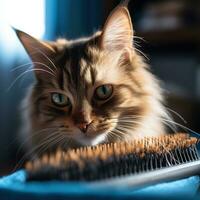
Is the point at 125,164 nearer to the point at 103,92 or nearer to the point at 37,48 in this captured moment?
the point at 103,92

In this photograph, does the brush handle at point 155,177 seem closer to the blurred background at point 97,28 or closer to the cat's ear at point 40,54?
the cat's ear at point 40,54

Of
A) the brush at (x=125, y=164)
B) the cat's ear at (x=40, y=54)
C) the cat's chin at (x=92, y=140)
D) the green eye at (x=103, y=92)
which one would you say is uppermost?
the cat's ear at (x=40, y=54)

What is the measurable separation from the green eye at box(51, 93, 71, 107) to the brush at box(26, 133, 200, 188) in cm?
18

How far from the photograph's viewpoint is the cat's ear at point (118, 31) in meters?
0.83

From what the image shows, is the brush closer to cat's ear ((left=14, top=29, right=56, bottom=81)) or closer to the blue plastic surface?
the blue plastic surface

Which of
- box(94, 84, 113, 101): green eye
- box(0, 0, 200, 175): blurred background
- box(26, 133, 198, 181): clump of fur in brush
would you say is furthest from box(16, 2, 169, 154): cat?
box(0, 0, 200, 175): blurred background

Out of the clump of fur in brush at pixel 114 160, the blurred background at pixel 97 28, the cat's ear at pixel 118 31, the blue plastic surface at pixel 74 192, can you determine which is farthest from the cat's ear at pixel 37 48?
the blurred background at pixel 97 28

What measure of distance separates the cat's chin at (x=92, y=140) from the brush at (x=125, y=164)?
90 mm

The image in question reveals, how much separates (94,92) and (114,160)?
0.25m

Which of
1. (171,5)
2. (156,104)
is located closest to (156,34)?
(171,5)

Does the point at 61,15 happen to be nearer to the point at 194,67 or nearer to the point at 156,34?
the point at 156,34

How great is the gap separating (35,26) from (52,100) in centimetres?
93

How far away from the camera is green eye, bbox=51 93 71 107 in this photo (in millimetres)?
875

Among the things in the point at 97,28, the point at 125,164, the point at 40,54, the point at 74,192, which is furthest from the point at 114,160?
the point at 97,28
